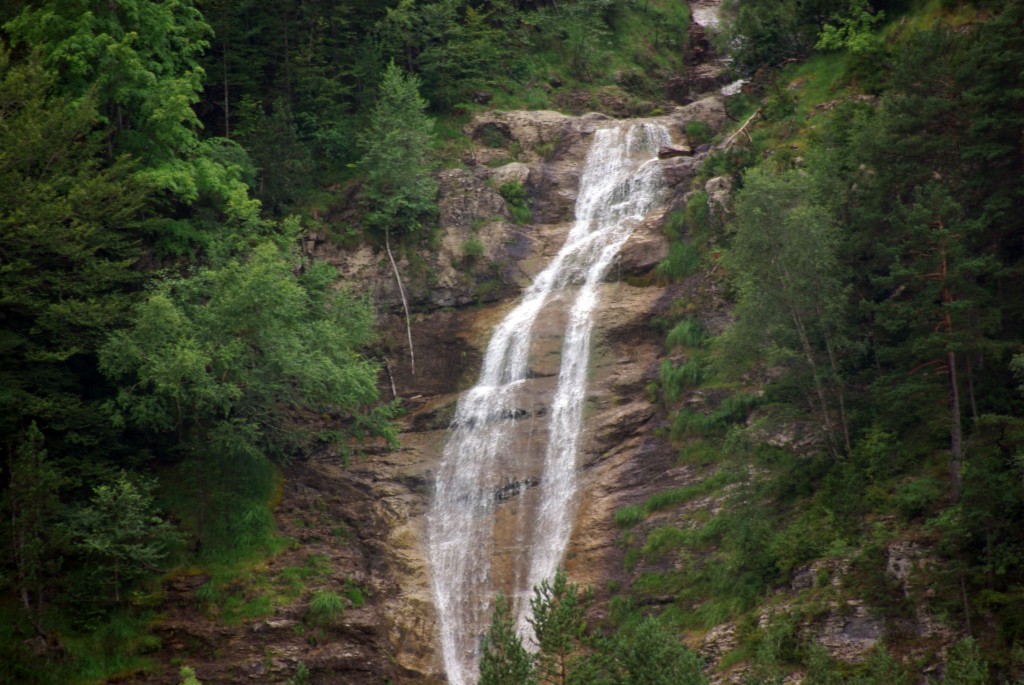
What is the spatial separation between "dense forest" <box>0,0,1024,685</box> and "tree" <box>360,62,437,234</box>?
0.13 meters

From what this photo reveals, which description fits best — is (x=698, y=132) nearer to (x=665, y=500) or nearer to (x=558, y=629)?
(x=665, y=500)

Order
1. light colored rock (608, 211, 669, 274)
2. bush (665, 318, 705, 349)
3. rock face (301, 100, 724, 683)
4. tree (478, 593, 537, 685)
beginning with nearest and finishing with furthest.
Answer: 1. tree (478, 593, 537, 685)
2. rock face (301, 100, 724, 683)
3. bush (665, 318, 705, 349)
4. light colored rock (608, 211, 669, 274)

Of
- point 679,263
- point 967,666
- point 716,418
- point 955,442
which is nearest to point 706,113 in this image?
point 679,263

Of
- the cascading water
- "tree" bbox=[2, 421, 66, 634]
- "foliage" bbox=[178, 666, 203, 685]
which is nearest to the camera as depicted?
"foliage" bbox=[178, 666, 203, 685]

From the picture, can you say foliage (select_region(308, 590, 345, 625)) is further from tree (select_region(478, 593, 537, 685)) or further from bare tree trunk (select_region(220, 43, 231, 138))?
bare tree trunk (select_region(220, 43, 231, 138))

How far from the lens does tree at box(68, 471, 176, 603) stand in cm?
3300

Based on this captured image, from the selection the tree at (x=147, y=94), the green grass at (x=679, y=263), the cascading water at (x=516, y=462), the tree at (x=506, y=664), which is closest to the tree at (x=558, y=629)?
the tree at (x=506, y=664)

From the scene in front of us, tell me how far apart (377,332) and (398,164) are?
24.3 feet

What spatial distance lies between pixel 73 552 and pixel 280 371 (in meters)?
8.36

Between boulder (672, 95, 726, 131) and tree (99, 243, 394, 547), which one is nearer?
tree (99, 243, 394, 547)

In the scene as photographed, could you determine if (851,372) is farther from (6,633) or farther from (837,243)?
(6,633)

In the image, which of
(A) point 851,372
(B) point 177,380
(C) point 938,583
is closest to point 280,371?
(B) point 177,380

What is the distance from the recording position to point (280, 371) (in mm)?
36656

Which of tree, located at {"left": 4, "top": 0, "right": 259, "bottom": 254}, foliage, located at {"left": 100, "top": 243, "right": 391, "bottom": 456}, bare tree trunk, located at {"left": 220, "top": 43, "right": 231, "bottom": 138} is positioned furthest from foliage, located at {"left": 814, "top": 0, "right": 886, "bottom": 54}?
bare tree trunk, located at {"left": 220, "top": 43, "right": 231, "bottom": 138}
